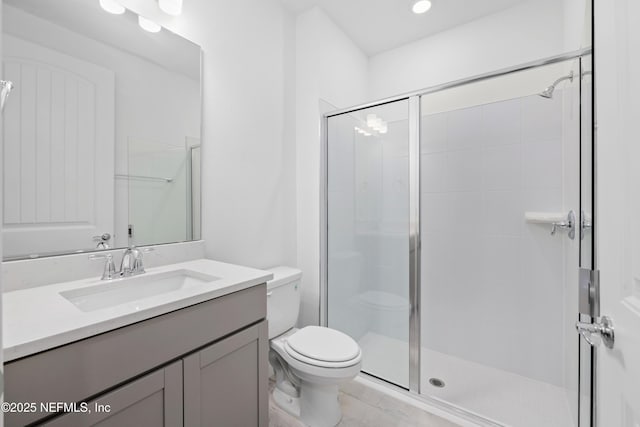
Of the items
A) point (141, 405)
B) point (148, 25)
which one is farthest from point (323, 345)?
point (148, 25)

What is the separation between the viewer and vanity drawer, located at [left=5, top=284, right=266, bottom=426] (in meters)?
0.67

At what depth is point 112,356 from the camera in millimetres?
800

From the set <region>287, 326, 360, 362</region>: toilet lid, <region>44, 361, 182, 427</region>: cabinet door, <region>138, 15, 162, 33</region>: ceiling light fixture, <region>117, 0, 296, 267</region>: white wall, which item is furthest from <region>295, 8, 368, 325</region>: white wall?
<region>44, 361, 182, 427</region>: cabinet door

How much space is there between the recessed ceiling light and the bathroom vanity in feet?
6.82

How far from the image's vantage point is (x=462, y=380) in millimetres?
1921

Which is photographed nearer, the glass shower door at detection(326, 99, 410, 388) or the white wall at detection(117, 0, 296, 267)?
the white wall at detection(117, 0, 296, 267)

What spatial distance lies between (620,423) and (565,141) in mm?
1661

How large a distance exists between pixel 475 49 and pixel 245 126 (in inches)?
71.8

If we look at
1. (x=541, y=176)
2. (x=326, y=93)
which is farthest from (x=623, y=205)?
(x=326, y=93)

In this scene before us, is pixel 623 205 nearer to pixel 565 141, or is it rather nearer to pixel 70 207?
pixel 565 141

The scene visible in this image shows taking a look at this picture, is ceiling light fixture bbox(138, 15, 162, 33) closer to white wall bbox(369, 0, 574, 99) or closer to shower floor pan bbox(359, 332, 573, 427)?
white wall bbox(369, 0, 574, 99)

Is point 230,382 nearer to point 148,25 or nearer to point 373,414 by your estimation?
point 373,414

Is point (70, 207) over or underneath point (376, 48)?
underneath

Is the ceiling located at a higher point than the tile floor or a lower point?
higher
